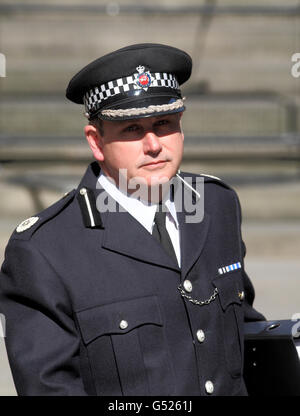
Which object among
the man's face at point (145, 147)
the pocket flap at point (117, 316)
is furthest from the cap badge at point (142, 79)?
the pocket flap at point (117, 316)

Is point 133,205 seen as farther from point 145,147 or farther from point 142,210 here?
point 145,147

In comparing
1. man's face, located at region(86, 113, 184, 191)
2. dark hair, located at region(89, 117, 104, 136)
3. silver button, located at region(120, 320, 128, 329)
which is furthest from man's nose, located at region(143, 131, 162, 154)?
silver button, located at region(120, 320, 128, 329)

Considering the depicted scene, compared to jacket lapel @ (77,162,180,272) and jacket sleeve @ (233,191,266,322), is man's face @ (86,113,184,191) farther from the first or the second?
jacket sleeve @ (233,191,266,322)

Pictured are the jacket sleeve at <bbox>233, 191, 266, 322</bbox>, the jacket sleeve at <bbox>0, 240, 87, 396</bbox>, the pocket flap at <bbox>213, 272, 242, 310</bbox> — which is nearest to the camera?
the jacket sleeve at <bbox>0, 240, 87, 396</bbox>

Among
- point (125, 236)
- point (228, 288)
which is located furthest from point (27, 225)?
point (228, 288)

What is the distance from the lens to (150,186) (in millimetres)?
2396

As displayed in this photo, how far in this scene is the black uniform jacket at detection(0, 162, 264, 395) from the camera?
90.1 inches

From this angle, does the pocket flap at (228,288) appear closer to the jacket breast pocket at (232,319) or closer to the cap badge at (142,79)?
the jacket breast pocket at (232,319)

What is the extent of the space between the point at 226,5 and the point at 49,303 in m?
7.12

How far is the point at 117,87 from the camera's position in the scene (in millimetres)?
2445

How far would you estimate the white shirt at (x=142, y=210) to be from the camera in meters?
2.51

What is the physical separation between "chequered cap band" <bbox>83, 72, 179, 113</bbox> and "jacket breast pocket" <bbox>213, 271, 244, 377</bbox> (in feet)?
2.15

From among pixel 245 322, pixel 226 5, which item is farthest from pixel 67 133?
pixel 245 322
